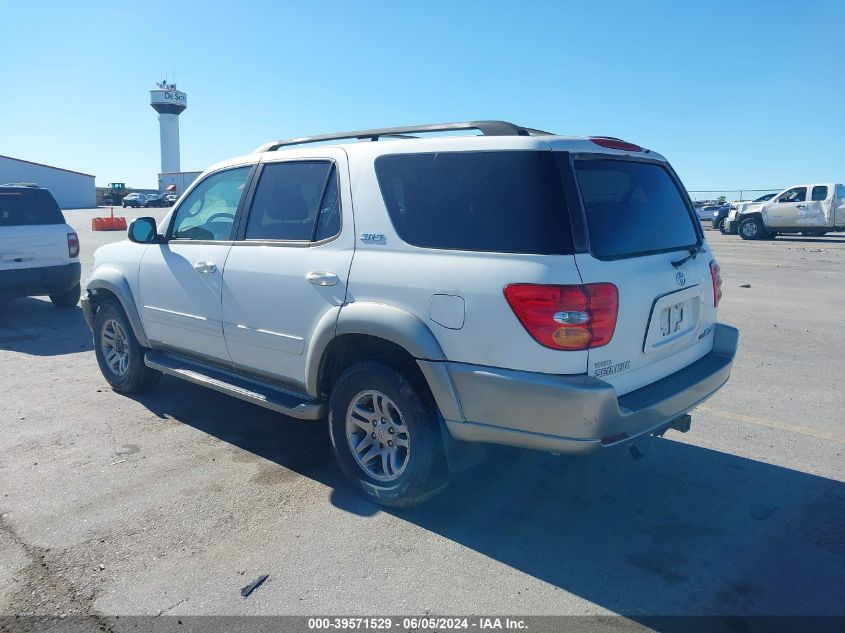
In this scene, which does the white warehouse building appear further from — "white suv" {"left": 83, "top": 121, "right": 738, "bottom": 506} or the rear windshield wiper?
the rear windshield wiper

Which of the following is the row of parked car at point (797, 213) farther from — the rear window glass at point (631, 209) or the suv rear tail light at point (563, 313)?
the suv rear tail light at point (563, 313)

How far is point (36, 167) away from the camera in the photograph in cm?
6397

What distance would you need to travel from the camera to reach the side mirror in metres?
5.21

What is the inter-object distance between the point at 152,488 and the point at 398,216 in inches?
88.3

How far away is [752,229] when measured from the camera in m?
25.9

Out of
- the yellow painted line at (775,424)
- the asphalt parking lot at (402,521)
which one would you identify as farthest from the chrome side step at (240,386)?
the yellow painted line at (775,424)

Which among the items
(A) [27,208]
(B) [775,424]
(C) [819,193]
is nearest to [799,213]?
(C) [819,193]

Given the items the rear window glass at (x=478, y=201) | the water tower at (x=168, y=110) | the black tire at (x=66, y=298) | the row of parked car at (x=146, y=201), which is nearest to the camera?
the rear window glass at (x=478, y=201)

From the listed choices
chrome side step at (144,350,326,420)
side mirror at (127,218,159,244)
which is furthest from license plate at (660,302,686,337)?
side mirror at (127,218,159,244)

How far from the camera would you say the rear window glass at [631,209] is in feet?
10.9

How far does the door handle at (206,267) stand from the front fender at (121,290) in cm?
102

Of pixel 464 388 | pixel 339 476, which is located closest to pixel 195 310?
pixel 339 476

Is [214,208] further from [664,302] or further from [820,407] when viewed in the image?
[820,407]

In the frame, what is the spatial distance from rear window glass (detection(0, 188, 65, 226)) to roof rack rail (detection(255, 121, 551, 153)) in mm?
6425
